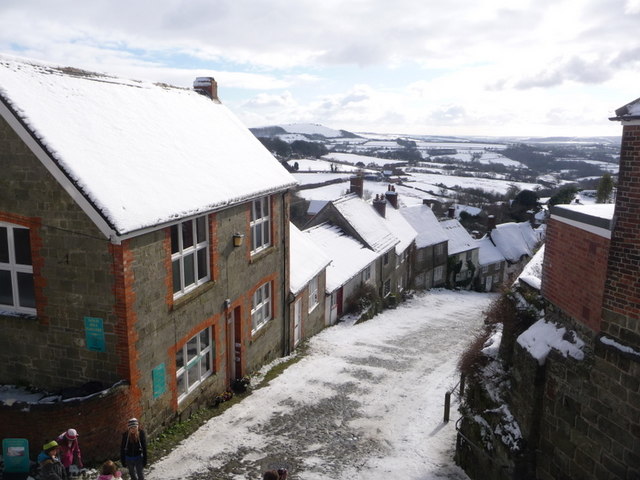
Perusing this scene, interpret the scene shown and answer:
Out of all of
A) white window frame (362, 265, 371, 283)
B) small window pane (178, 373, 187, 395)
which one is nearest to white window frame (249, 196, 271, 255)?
small window pane (178, 373, 187, 395)

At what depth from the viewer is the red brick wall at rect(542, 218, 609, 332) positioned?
830 cm

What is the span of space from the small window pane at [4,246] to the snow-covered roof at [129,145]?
1.86 metres

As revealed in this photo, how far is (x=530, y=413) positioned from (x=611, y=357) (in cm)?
215

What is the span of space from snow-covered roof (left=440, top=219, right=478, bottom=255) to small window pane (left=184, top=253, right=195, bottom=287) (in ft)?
127

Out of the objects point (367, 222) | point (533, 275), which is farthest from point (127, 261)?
point (367, 222)

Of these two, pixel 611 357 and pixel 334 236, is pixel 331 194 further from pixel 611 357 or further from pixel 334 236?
pixel 611 357

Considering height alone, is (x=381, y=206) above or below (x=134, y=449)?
above

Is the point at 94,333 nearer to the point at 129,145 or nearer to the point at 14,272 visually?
the point at 14,272

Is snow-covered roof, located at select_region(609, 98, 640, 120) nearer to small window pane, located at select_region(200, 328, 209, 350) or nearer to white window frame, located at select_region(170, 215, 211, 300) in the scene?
white window frame, located at select_region(170, 215, 211, 300)

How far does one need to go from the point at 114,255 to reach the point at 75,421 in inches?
117

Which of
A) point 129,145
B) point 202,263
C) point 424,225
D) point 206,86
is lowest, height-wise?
point 424,225

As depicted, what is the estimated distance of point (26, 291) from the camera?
387 inches

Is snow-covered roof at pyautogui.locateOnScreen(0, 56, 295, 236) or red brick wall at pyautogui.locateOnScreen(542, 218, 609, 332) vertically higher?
snow-covered roof at pyautogui.locateOnScreen(0, 56, 295, 236)

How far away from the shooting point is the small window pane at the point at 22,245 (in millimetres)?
9523
